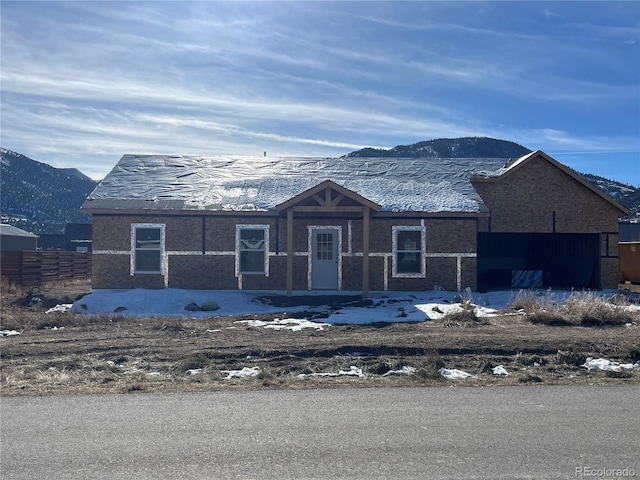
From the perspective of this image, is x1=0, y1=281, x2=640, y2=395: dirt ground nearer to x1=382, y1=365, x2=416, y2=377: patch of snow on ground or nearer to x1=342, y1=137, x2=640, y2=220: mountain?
x1=382, y1=365, x2=416, y2=377: patch of snow on ground

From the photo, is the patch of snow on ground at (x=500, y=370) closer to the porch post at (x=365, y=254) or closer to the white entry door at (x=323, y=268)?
the porch post at (x=365, y=254)

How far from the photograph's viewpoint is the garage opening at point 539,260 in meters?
24.0

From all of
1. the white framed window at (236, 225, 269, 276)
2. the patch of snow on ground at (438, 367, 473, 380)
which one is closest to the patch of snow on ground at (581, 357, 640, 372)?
the patch of snow on ground at (438, 367, 473, 380)

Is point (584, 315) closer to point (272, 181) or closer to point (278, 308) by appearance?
point (278, 308)

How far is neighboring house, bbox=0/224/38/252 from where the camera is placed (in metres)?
44.3

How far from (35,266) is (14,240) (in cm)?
2215

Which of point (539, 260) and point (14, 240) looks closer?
point (539, 260)

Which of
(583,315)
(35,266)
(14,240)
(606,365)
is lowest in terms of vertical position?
(606,365)

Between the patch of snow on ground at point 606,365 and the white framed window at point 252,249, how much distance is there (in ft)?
42.9

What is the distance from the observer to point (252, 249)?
70.6ft

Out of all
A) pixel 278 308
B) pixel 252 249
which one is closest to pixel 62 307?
pixel 252 249

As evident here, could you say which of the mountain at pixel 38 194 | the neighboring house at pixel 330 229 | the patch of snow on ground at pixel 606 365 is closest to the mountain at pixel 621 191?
the neighboring house at pixel 330 229

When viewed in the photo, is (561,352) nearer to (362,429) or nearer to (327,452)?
(362,429)

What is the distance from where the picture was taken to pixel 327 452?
18.1 feet
